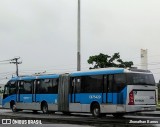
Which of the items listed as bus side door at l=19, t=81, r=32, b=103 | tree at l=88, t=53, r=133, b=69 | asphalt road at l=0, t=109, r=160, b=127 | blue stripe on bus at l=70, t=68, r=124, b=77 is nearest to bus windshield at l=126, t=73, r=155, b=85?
blue stripe on bus at l=70, t=68, r=124, b=77

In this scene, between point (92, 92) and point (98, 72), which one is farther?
point (92, 92)

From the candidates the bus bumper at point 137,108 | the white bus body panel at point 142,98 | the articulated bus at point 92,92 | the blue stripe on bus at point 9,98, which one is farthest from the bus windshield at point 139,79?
the blue stripe on bus at point 9,98

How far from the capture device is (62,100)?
30.9 meters

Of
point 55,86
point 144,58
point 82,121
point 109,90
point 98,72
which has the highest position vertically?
point 144,58

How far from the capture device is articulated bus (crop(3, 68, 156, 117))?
2544cm

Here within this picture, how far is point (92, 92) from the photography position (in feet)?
91.5

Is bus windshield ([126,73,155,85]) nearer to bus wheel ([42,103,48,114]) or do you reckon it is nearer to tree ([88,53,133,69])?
bus wheel ([42,103,48,114])

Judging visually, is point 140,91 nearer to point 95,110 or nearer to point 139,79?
point 139,79

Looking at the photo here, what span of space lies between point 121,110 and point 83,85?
413 centimetres

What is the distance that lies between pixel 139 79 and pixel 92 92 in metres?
3.47

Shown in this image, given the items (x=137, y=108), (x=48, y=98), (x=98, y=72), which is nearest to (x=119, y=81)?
(x=137, y=108)

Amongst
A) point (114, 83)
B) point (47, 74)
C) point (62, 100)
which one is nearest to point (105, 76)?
point (114, 83)

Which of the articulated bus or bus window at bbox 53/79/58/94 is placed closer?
the articulated bus

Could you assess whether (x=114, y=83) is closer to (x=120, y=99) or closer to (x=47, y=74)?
(x=120, y=99)
